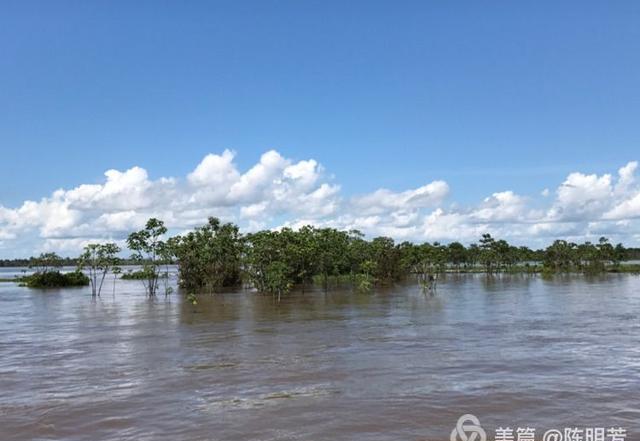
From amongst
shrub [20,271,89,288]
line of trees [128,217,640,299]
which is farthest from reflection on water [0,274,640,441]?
shrub [20,271,89,288]

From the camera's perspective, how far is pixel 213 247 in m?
51.0

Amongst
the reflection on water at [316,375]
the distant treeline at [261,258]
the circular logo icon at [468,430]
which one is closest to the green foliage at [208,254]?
the distant treeline at [261,258]

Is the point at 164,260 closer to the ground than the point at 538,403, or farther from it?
farther from it

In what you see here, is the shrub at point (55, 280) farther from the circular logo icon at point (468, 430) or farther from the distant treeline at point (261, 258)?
the circular logo icon at point (468, 430)

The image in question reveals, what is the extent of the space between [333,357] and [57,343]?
10262 millimetres

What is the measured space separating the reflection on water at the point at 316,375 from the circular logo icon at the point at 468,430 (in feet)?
0.53

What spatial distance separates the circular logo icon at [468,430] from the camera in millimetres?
9148

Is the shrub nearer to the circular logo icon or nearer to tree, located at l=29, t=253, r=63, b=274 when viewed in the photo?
tree, located at l=29, t=253, r=63, b=274

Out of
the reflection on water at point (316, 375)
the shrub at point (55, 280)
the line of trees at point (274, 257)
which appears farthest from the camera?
the shrub at point (55, 280)

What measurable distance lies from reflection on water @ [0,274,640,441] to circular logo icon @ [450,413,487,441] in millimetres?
160

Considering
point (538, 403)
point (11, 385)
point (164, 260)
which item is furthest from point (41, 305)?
point (538, 403)

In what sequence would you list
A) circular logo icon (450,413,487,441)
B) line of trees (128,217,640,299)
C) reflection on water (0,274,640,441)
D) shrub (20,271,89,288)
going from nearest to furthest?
circular logo icon (450,413,487,441) → reflection on water (0,274,640,441) → line of trees (128,217,640,299) → shrub (20,271,89,288)

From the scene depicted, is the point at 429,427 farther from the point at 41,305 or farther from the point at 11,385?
the point at 41,305

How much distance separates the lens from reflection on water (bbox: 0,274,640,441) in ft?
33.4
